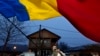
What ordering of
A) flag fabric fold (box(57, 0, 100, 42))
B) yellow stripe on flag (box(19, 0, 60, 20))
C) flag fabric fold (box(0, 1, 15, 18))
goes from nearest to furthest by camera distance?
flag fabric fold (box(57, 0, 100, 42)) → yellow stripe on flag (box(19, 0, 60, 20)) → flag fabric fold (box(0, 1, 15, 18))

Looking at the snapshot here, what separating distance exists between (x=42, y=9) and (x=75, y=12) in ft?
2.68

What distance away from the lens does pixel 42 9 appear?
6.89 metres

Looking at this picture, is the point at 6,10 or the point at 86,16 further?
the point at 6,10

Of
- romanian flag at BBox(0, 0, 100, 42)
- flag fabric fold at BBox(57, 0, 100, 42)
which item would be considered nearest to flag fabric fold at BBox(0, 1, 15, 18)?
romanian flag at BBox(0, 0, 100, 42)

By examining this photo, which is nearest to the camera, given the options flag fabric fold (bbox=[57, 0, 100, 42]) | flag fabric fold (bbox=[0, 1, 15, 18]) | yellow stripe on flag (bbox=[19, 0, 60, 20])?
flag fabric fold (bbox=[57, 0, 100, 42])

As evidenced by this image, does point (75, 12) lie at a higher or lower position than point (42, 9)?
lower

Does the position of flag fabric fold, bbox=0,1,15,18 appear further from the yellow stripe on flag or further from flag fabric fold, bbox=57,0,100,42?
flag fabric fold, bbox=57,0,100,42

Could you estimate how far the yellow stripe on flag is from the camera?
6717 mm

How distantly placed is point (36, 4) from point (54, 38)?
46394mm

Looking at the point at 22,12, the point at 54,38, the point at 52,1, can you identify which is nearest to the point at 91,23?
the point at 52,1

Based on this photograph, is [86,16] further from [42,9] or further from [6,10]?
[6,10]

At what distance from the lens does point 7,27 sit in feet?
111

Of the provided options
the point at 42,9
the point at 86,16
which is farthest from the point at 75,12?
the point at 42,9

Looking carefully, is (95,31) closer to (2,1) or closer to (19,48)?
(2,1)
